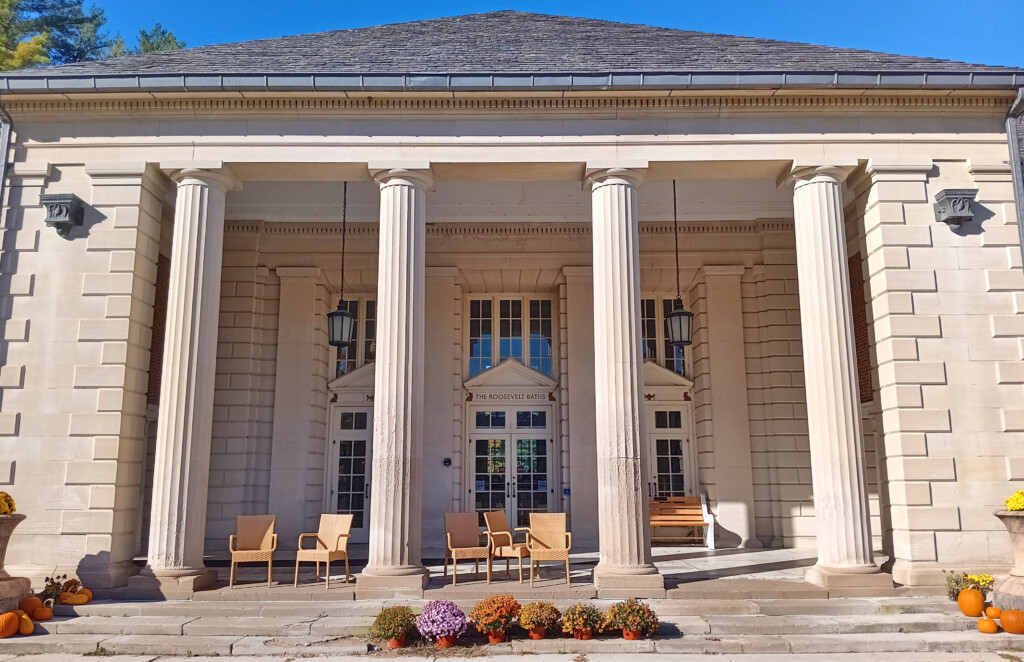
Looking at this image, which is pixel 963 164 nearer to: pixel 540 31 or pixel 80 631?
pixel 540 31

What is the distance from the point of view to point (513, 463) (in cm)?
1542

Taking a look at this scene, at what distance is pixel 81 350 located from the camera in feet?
33.2

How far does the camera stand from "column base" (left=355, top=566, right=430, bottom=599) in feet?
30.3

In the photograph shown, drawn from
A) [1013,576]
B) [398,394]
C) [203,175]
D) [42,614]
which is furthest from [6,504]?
[1013,576]

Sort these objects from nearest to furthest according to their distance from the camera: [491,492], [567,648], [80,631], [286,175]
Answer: [567,648]
[80,631]
[286,175]
[491,492]

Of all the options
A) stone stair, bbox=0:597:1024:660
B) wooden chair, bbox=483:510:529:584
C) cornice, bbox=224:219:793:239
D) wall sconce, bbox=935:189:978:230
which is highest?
cornice, bbox=224:219:793:239

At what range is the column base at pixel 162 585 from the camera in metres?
9.31

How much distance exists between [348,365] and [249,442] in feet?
8.63

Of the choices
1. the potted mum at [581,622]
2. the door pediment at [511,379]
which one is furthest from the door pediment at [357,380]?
the potted mum at [581,622]

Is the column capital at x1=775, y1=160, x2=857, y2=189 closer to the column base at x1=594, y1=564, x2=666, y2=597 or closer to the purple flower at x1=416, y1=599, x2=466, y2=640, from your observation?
the column base at x1=594, y1=564, x2=666, y2=597

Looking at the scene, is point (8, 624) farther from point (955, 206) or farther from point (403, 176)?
point (955, 206)

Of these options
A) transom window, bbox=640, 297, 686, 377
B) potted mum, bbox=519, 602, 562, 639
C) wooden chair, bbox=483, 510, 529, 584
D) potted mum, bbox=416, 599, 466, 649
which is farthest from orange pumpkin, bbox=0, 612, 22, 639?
transom window, bbox=640, 297, 686, 377

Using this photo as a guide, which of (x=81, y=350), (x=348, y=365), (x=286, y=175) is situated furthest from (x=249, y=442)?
(x=286, y=175)

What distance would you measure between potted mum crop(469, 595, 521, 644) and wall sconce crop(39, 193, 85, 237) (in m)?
7.73
